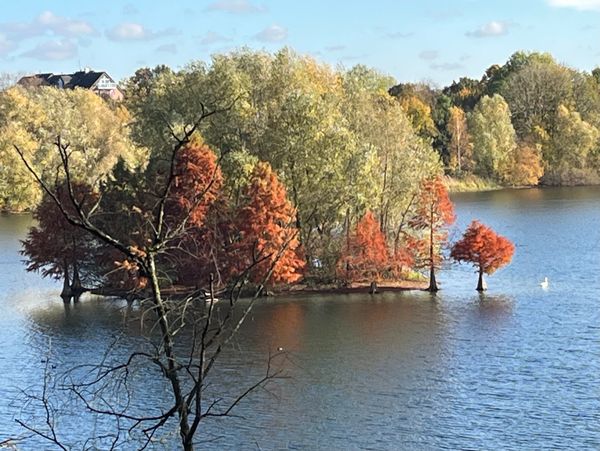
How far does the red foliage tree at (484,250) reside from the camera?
39156 millimetres

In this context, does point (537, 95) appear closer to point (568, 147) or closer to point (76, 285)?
point (568, 147)

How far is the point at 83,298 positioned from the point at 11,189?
3873 centimetres

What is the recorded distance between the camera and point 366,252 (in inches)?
1569

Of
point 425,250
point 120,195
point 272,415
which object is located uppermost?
point 120,195

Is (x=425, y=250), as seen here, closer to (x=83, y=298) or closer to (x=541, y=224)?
(x=83, y=298)

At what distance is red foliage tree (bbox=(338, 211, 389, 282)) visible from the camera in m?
39.9

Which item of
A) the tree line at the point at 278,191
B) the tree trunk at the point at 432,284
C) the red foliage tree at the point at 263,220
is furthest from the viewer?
the tree trunk at the point at 432,284

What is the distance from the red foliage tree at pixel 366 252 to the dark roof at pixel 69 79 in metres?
100

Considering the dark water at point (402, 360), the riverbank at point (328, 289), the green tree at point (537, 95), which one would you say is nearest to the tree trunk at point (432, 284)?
the riverbank at point (328, 289)

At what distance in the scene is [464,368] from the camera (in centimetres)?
2572

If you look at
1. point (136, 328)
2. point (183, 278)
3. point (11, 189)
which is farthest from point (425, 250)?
point (11, 189)

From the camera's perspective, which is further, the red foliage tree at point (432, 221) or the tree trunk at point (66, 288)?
the tree trunk at point (66, 288)

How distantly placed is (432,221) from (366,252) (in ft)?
11.7

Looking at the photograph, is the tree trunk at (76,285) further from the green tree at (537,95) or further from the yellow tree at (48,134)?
the green tree at (537,95)
